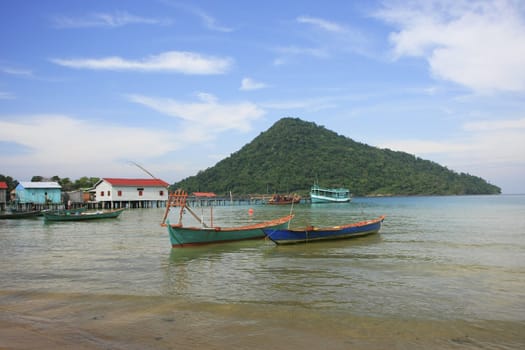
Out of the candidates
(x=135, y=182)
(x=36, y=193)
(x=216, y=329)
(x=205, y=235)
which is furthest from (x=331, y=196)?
(x=216, y=329)

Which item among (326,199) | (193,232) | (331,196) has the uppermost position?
(331,196)

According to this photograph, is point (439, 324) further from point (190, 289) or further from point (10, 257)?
point (10, 257)

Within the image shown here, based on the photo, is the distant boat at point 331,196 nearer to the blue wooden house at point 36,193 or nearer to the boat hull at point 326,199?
the boat hull at point 326,199

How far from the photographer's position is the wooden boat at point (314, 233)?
58.9 feet

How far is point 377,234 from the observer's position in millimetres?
23656

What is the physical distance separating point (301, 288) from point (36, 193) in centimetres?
4430

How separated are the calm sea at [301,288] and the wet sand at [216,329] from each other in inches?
1.5

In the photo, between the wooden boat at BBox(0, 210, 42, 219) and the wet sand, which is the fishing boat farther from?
the wooden boat at BBox(0, 210, 42, 219)

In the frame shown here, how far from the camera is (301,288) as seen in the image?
1070 centimetres

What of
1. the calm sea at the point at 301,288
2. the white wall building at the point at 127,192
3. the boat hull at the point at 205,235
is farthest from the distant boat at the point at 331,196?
the boat hull at the point at 205,235

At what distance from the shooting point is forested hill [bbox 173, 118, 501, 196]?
9938 cm

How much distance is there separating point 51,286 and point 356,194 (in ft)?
330

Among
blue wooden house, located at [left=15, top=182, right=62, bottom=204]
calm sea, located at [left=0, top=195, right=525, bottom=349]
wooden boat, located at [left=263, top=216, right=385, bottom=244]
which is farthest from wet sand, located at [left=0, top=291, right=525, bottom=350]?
Result: blue wooden house, located at [left=15, top=182, right=62, bottom=204]

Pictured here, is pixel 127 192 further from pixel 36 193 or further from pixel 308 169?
pixel 308 169
